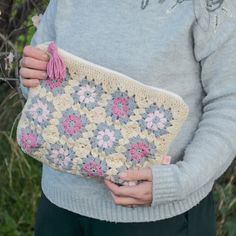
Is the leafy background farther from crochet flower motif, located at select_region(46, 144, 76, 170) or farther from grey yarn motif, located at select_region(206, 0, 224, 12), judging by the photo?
grey yarn motif, located at select_region(206, 0, 224, 12)

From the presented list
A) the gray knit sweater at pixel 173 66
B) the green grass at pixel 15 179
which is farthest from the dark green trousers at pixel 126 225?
the green grass at pixel 15 179

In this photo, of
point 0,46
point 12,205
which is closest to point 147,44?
point 0,46

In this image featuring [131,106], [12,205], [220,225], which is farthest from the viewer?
[12,205]

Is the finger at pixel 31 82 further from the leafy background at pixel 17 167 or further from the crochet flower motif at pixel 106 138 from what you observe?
the leafy background at pixel 17 167

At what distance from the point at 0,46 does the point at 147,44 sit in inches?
41.7

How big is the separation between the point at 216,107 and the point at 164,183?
0.55 ft

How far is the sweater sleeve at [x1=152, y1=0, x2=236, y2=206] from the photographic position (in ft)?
3.67

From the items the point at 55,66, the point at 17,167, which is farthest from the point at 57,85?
the point at 17,167

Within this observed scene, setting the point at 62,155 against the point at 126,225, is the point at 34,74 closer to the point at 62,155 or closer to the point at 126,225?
the point at 62,155

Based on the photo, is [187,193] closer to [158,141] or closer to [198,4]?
[158,141]

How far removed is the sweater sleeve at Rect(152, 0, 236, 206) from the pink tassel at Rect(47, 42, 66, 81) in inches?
9.2

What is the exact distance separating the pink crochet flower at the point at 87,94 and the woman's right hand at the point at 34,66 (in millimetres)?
81

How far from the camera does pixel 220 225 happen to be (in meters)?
2.06

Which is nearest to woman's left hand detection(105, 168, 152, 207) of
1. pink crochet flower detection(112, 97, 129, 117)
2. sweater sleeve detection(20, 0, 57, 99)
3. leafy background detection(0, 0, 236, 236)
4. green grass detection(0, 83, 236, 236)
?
pink crochet flower detection(112, 97, 129, 117)
